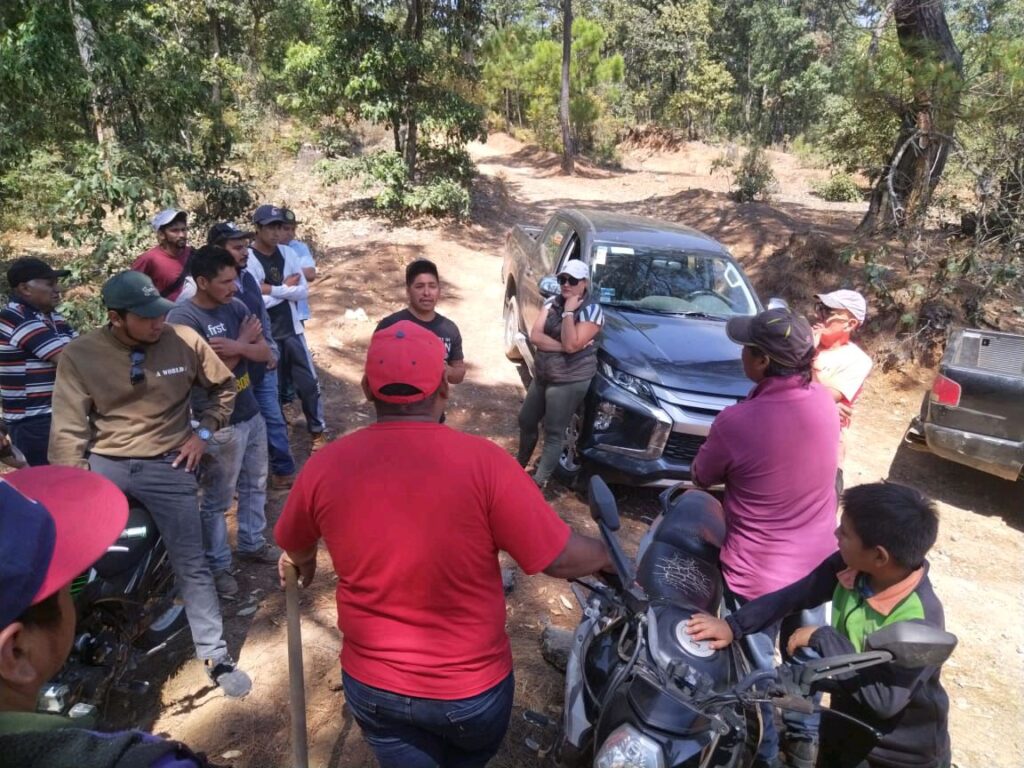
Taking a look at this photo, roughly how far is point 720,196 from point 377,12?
9.06 meters

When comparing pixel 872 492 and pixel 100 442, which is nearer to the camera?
pixel 872 492

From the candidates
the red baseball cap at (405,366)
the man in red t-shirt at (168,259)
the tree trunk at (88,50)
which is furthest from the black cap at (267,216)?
the tree trunk at (88,50)

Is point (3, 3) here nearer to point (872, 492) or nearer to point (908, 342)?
point (872, 492)

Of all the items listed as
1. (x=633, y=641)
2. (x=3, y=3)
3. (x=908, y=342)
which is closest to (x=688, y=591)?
(x=633, y=641)

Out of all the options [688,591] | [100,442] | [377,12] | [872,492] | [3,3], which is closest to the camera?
[872,492]

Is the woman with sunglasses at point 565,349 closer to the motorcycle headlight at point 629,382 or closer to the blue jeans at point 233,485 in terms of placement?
the motorcycle headlight at point 629,382

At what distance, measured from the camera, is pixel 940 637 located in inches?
55.6

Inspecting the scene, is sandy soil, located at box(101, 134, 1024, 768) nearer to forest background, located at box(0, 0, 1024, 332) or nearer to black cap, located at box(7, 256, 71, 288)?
forest background, located at box(0, 0, 1024, 332)

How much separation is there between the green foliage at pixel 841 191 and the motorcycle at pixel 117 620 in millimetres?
19193

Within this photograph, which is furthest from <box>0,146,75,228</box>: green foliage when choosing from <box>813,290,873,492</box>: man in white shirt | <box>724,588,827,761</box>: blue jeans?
<box>724,588,827,761</box>: blue jeans

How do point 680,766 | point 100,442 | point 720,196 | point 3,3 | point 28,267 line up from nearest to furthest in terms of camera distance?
point 680,766
point 100,442
point 28,267
point 3,3
point 720,196

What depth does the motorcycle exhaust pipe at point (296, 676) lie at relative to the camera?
2.24m

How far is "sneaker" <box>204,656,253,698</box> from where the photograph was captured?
3.04 metres

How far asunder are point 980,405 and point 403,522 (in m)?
4.77
